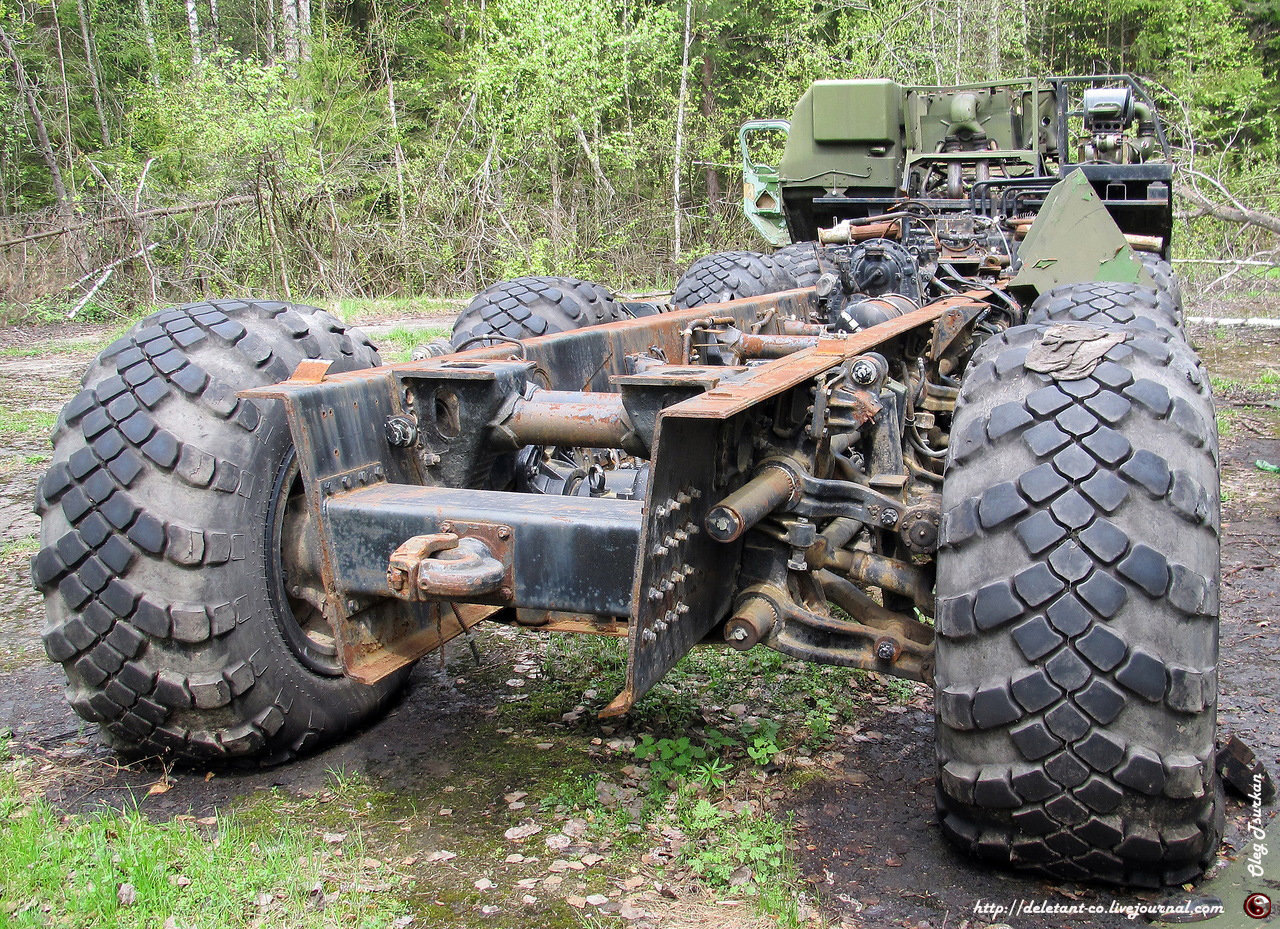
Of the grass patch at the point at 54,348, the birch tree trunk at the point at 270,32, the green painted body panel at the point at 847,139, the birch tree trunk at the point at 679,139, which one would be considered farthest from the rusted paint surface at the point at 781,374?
the birch tree trunk at the point at 270,32

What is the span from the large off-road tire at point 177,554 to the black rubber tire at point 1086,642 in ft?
6.13

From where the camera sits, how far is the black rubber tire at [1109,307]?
3457 mm

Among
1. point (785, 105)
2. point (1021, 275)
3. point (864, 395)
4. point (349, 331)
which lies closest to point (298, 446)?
point (349, 331)

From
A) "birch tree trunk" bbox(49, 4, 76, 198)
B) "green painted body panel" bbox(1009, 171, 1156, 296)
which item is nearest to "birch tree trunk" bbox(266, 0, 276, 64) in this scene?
"birch tree trunk" bbox(49, 4, 76, 198)

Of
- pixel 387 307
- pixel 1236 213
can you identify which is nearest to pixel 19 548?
pixel 387 307

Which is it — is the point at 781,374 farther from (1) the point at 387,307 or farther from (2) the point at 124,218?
(2) the point at 124,218

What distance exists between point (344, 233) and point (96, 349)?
5.53 metres

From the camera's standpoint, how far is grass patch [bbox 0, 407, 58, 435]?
320 inches

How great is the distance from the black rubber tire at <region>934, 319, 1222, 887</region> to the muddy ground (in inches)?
8.8

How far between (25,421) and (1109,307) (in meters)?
7.89

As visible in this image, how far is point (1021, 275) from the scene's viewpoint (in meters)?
5.23

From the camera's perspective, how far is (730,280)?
6867mm

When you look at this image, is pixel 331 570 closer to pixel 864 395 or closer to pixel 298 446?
pixel 298 446

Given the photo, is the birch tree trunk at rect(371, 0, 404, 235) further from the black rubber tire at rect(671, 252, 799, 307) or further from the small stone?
the small stone
